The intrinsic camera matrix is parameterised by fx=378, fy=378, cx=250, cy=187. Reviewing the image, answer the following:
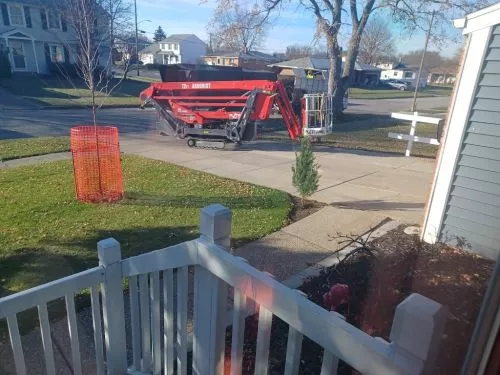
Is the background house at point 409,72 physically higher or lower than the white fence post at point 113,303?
higher

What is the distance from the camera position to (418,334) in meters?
0.87

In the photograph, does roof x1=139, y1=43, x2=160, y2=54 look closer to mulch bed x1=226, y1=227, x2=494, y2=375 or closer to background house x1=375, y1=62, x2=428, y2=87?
mulch bed x1=226, y1=227, x2=494, y2=375

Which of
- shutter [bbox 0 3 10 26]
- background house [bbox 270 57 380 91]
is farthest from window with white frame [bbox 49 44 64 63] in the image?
background house [bbox 270 57 380 91]

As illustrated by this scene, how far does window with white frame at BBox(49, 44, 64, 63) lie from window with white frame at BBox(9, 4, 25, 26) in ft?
8.69

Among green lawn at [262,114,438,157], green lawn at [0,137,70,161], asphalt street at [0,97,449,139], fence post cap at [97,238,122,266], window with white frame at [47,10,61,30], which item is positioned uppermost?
window with white frame at [47,10,61,30]

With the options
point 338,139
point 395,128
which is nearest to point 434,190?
point 338,139

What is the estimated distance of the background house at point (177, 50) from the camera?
165 feet

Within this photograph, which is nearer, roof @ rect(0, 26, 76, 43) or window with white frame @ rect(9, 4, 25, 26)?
roof @ rect(0, 26, 76, 43)

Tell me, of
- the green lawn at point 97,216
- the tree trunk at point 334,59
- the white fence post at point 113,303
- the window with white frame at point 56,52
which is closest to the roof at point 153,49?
the window with white frame at point 56,52

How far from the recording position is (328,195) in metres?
6.59

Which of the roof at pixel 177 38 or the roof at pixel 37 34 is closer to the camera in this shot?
the roof at pixel 37 34

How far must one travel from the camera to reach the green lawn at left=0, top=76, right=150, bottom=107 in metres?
20.5

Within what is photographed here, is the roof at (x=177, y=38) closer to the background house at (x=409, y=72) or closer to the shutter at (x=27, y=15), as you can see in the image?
the shutter at (x=27, y=15)

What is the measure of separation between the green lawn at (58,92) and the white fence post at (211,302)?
1699cm
